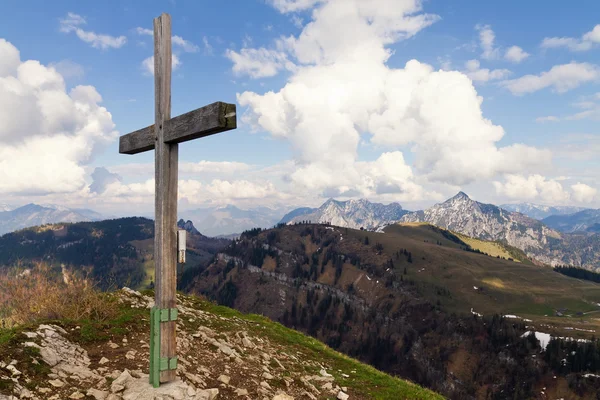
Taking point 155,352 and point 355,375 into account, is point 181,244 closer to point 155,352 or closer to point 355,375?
point 155,352

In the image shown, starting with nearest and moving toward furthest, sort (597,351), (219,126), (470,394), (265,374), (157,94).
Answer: (219,126) < (157,94) < (265,374) < (597,351) < (470,394)

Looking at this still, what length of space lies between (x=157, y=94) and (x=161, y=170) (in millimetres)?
2193

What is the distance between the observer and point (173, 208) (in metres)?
9.77

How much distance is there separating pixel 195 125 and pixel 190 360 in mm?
8459

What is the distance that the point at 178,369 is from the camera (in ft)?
37.7

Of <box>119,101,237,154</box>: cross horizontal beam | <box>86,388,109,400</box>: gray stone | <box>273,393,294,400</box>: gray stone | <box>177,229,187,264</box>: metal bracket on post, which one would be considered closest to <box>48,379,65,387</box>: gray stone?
<box>86,388,109,400</box>: gray stone

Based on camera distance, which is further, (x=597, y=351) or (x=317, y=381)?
(x=597, y=351)

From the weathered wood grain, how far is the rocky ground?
4.61 feet

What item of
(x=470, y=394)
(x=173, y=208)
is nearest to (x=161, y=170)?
(x=173, y=208)

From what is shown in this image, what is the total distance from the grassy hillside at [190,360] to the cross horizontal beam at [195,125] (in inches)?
256

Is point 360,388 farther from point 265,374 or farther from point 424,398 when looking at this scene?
point 265,374

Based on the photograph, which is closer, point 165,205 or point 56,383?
point 56,383

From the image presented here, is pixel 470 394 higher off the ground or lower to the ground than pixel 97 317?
lower

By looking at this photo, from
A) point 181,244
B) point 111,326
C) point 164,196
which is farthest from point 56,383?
point 164,196
